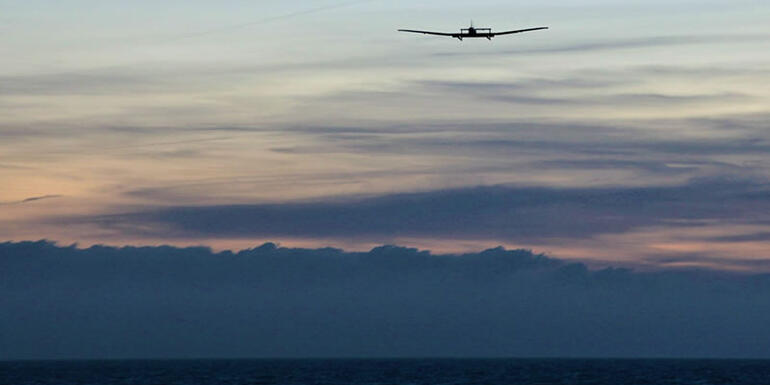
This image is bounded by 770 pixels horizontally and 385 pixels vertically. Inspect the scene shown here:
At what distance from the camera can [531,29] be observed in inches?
3986

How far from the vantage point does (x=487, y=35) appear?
340 feet

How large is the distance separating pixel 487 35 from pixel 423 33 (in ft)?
20.2

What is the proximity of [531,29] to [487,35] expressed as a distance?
4.17m

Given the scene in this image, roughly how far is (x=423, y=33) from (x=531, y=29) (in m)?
8.71

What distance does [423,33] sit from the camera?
101 m
